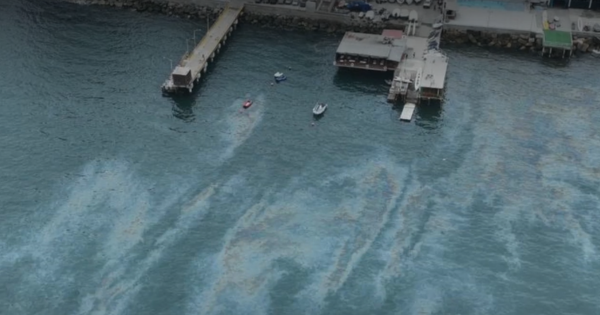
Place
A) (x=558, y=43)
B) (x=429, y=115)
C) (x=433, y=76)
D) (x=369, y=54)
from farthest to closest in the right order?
1. (x=558, y=43)
2. (x=369, y=54)
3. (x=433, y=76)
4. (x=429, y=115)

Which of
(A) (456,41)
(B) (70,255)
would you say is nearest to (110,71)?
(B) (70,255)

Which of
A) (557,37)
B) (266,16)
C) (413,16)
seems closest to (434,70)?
(413,16)

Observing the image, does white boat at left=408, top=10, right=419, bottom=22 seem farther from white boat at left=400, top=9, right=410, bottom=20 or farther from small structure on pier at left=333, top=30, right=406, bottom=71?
small structure on pier at left=333, top=30, right=406, bottom=71

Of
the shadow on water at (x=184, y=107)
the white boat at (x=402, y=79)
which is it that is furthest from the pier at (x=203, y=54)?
the white boat at (x=402, y=79)

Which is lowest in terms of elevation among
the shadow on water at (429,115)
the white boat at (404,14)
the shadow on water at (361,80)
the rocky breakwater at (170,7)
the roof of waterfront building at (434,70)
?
the shadow on water at (429,115)

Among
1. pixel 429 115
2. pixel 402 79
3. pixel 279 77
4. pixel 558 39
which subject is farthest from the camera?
pixel 558 39

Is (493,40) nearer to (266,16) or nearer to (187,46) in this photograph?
(266,16)

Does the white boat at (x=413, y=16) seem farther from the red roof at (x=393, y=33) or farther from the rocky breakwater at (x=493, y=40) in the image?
the rocky breakwater at (x=493, y=40)

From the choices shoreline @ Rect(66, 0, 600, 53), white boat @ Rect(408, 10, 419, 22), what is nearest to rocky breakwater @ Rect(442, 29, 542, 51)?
shoreline @ Rect(66, 0, 600, 53)
